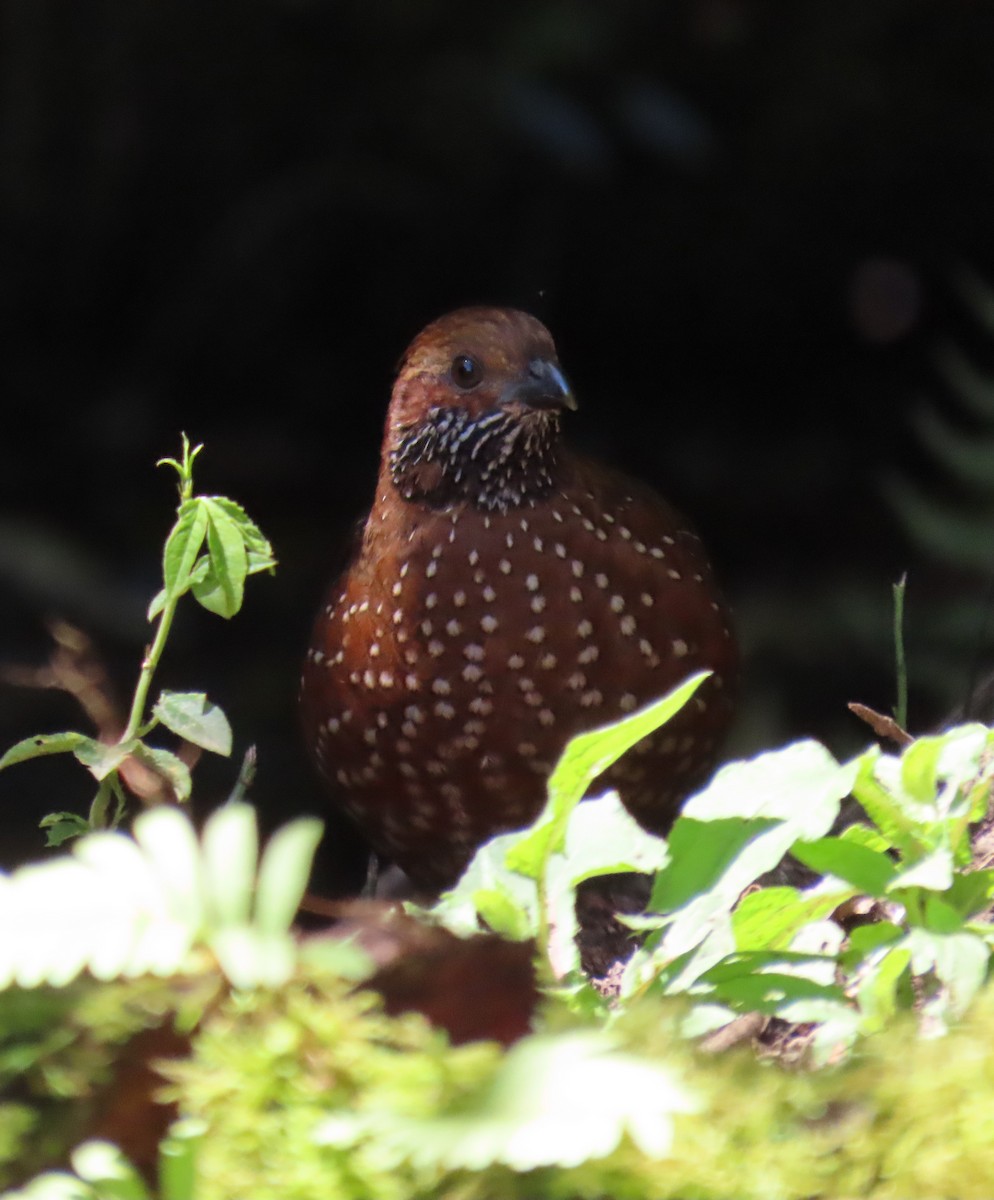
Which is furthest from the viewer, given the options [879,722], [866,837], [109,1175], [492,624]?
[492,624]

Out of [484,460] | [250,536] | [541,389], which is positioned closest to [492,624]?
[484,460]

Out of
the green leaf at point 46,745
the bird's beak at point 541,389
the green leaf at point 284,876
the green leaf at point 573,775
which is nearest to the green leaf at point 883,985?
the green leaf at point 573,775

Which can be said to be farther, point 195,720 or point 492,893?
point 195,720

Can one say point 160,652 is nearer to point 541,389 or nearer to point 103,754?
point 103,754

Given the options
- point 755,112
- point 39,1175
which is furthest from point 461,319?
point 755,112

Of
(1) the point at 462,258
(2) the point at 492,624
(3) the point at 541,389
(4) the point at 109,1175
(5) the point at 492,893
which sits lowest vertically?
(4) the point at 109,1175

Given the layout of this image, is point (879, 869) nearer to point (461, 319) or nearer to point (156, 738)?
point (461, 319)

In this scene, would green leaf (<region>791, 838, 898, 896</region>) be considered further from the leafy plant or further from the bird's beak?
the bird's beak

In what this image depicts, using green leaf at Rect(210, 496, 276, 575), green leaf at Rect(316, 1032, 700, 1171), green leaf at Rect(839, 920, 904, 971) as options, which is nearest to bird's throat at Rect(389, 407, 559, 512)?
green leaf at Rect(210, 496, 276, 575)
